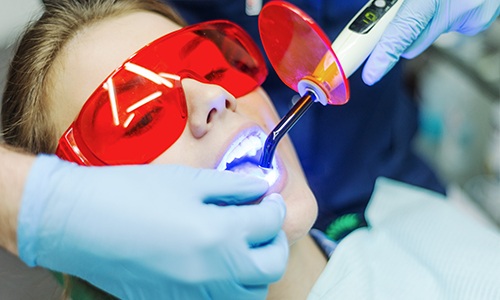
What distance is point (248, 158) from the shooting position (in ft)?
3.88

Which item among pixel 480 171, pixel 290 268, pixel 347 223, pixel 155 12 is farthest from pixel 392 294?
pixel 480 171

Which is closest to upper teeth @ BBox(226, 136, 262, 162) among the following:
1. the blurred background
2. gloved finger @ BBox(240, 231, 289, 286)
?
gloved finger @ BBox(240, 231, 289, 286)

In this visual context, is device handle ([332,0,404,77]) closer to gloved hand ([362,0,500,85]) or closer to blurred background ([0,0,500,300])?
gloved hand ([362,0,500,85])

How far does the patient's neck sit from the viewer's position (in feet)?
4.08

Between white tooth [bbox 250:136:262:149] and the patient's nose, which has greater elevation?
the patient's nose

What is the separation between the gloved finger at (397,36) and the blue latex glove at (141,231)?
1.62 ft

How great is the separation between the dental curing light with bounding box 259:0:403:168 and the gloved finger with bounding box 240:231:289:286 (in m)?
0.22

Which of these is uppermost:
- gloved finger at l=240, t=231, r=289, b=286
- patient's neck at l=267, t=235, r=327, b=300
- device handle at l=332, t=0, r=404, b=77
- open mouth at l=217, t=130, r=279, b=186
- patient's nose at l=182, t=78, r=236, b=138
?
device handle at l=332, t=0, r=404, b=77

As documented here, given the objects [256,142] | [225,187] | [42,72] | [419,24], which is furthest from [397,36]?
[42,72]

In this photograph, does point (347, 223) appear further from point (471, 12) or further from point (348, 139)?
point (471, 12)

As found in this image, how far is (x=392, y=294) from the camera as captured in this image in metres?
1.27

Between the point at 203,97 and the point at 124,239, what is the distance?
0.34 meters

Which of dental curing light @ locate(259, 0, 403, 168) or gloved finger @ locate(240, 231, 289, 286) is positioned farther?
dental curing light @ locate(259, 0, 403, 168)

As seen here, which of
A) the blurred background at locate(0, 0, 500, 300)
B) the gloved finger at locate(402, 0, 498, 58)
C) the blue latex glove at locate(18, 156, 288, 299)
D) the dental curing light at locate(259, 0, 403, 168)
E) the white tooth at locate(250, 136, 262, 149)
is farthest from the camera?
the blurred background at locate(0, 0, 500, 300)
